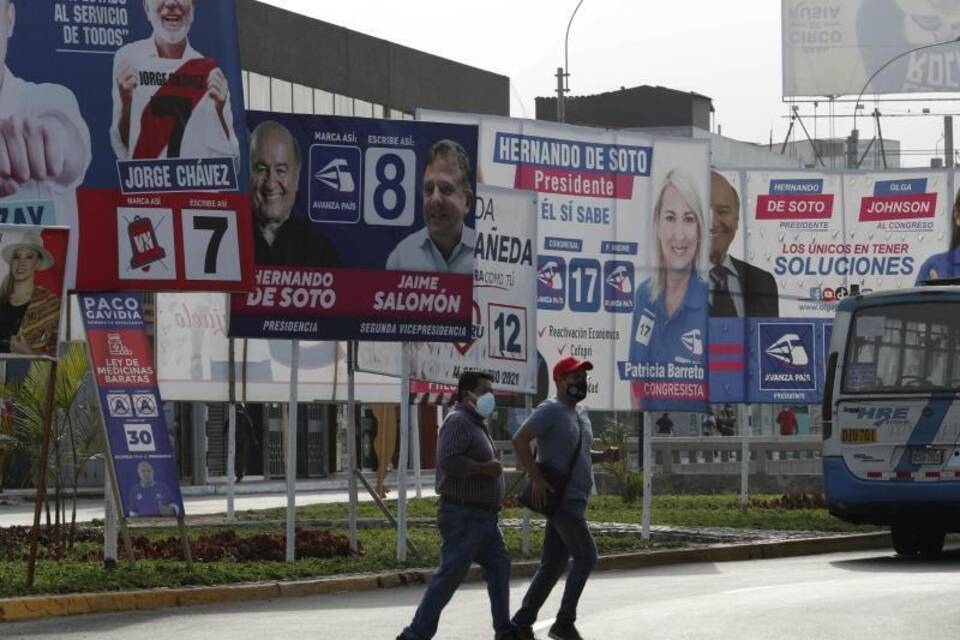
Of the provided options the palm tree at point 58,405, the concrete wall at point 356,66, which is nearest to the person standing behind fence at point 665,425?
the concrete wall at point 356,66

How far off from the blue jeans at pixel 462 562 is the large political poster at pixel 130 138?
19.2 ft

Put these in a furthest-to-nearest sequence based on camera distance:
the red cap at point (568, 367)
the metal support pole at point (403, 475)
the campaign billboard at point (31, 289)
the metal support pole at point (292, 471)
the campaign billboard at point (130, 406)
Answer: the metal support pole at point (403, 475)
the metal support pole at point (292, 471)
the campaign billboard at point (130, 406)
the campaign billboard at point (31, 289)
the red cap at point (568, 367)

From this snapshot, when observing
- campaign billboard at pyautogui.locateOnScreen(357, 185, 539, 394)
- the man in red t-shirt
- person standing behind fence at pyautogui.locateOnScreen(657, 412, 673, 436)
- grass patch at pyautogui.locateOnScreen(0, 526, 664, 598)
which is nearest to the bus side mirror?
grass patch at pyautogui.locateOnScreen(0, 526, 664, 598)

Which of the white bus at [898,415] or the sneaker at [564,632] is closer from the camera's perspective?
the sneaker at [564,632]

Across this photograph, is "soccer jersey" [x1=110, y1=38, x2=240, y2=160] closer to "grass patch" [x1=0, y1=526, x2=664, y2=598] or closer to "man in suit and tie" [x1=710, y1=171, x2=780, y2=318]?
"grass patch" [x1=0, y1=526, x2=664, y2=598]

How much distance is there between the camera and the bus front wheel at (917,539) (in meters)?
24.1

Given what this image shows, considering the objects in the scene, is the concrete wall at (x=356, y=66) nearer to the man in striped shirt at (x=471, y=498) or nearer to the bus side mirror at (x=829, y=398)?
the bus side mirror at (x=829, y=398)

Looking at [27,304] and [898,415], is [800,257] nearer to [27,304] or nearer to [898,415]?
[898,415]

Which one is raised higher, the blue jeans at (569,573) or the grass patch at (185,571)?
the blue jeans at (569,573)

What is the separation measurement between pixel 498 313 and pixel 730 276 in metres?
9.70

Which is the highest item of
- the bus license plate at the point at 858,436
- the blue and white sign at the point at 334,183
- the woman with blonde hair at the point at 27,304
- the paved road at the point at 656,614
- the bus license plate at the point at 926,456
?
the blue and white sign at the point at 334,183

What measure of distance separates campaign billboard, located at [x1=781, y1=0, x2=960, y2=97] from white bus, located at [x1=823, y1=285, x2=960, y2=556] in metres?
58.7

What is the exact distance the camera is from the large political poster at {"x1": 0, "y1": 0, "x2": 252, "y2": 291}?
61.2 feet

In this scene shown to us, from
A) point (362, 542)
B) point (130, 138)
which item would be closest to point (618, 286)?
point (362, 542)
